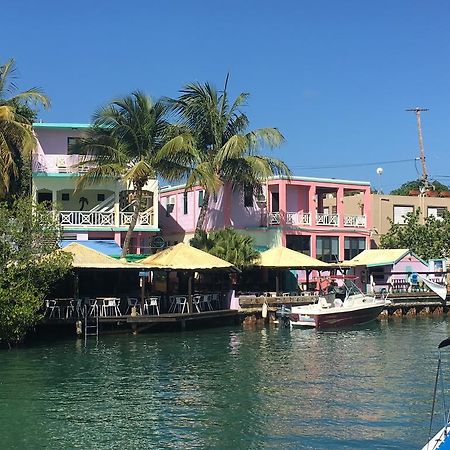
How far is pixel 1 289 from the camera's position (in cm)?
2494

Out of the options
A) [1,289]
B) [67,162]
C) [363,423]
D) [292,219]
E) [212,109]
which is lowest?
[363,423]

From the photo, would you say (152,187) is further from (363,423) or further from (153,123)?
(363,423)

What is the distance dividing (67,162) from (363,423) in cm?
2871

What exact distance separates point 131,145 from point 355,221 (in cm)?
1891

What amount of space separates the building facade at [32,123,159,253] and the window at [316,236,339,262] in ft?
38.6

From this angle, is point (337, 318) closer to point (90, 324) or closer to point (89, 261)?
point (90, 324)

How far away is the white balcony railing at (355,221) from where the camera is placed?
4769 cm

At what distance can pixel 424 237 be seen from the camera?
48.8 meters

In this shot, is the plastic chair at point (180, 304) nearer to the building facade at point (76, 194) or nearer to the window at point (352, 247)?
the building facade at point (76, 194)

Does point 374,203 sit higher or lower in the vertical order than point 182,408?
higher

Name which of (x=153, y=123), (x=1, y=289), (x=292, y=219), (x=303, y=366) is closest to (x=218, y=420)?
(x=303, y=366)

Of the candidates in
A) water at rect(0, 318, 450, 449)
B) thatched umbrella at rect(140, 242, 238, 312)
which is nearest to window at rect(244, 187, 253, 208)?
thatched umbrella at rect(140, 242, 238, 312)

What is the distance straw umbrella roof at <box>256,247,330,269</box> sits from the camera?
37.6m

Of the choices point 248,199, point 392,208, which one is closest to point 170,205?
point 248,199
